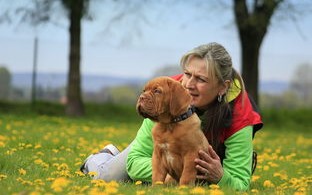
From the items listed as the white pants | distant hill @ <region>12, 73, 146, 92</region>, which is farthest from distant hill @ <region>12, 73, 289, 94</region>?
the white pants

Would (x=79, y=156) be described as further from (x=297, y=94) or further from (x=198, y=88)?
(x=297, y=94)

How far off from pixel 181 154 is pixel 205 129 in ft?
2.76

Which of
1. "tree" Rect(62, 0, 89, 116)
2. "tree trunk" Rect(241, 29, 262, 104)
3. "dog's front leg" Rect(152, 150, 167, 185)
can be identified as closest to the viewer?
"dog's front leg" Rect(152, 150, 167, 185)

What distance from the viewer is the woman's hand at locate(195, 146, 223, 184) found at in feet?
17.4

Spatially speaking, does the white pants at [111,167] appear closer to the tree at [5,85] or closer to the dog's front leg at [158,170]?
the dog's front leg at [158,170]

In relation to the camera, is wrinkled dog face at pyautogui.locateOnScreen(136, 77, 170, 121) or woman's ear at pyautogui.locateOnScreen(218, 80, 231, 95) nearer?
wrinkled dog face at pyautogui.locateOnScreen(136, 77, 170, 121)

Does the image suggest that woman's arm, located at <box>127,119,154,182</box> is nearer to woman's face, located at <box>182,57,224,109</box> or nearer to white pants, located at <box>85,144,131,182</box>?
white pants, located at <box>85,144,131,182</box>

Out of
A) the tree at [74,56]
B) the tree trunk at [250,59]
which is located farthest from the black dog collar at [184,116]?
the tree trunk at [250,59]

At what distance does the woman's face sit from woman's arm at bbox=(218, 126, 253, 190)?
1.76ft

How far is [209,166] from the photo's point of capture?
17.7 feet

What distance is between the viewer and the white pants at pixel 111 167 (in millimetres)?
6844

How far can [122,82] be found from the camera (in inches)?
1115

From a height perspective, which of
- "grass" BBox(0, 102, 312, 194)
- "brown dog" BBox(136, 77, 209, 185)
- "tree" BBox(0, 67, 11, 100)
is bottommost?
"tree" BBox(0, 67, 11, 100)

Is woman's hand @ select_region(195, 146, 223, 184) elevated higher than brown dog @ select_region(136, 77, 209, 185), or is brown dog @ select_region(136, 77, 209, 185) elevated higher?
brown dog @ select_region(136, 77, 209, 185)
